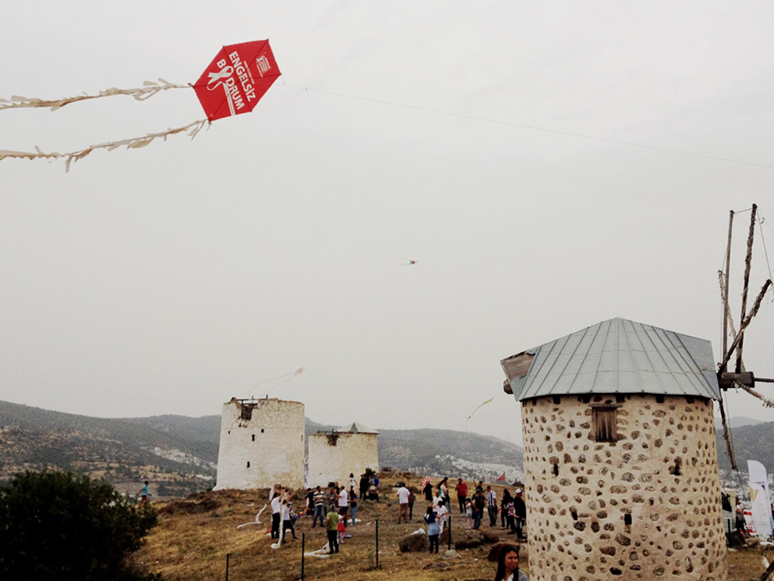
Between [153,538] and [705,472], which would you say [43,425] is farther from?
[705,472]

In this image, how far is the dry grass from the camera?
14109mm

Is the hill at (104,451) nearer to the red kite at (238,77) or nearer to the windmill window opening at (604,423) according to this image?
the windmill window opening at (604,423)

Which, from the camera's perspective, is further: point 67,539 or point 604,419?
point 67,539

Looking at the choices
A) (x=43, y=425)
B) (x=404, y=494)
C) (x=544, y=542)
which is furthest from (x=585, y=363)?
(x=43, y=425)

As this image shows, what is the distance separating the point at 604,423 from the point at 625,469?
32.6 inches

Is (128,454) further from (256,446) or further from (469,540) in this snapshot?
(469,540)

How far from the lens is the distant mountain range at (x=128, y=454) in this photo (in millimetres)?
50469

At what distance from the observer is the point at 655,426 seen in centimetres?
1099

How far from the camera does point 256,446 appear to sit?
99.1 ft

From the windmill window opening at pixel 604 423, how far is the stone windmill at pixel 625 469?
0.02 metres

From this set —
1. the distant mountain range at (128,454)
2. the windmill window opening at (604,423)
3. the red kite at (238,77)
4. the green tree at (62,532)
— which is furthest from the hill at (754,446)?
the red kite at (238,77)

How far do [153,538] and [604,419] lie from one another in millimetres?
18915

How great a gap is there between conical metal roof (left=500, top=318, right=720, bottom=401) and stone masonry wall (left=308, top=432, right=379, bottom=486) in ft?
75.5

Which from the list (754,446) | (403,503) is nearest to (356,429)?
(403,503)
